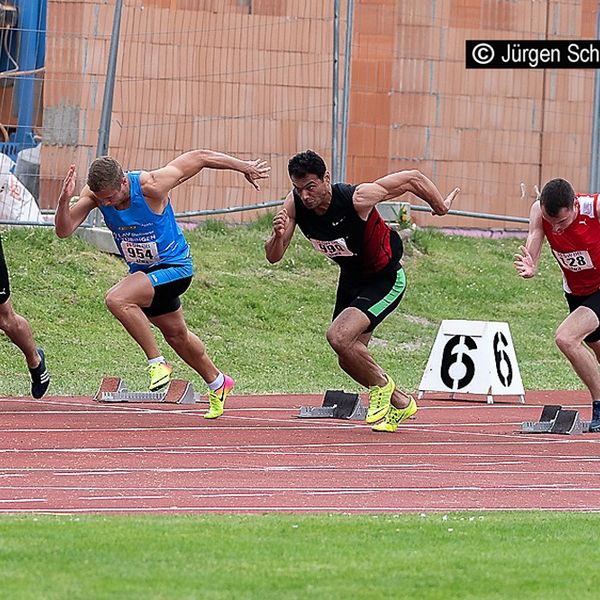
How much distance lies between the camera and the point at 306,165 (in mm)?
11938

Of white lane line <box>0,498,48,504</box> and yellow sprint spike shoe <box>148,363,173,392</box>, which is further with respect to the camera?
yellow sprint spike shoe <box>148,363,173,392</box>

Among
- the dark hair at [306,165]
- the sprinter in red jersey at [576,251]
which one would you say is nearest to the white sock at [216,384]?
the dark hair at [306,165]

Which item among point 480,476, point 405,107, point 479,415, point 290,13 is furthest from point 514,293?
point 480,476

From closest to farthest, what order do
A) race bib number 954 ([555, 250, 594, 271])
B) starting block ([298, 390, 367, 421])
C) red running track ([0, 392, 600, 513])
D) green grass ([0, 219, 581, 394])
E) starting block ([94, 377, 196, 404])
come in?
1. red running track ([0, 392, 600, 513])
2. race bib number 954 ([555, 250, 594, 271])
3. starting block ([298, 390, 367, 421])
4. starting block ([94, 377, 196, 404])
5. green grass ([0, 219, 581, 394])

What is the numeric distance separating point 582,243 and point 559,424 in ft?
4.47

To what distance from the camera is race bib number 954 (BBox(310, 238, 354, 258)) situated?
12.3m

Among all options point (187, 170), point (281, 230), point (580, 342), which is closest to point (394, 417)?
point (580, 342)

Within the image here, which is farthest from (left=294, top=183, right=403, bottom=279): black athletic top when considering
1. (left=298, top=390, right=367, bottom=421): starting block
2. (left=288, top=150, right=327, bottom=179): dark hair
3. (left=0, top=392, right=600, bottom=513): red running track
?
(left=298, top=390, right=367, bottom=421): starting block

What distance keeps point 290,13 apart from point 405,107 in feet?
7.27

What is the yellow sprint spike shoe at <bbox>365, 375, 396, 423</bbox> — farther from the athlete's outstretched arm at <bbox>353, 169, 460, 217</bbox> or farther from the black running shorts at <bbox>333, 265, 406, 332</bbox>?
the athlete's outstretched arm at <bbox>353, 169, 460, 217</bbox>

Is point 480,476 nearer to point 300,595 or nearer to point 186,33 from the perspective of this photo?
point 300,595

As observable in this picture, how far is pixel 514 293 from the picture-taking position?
22328 mm

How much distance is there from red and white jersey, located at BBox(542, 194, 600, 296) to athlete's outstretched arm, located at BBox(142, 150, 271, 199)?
2213 mm

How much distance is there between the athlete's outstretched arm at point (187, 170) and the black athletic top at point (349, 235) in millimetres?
411
